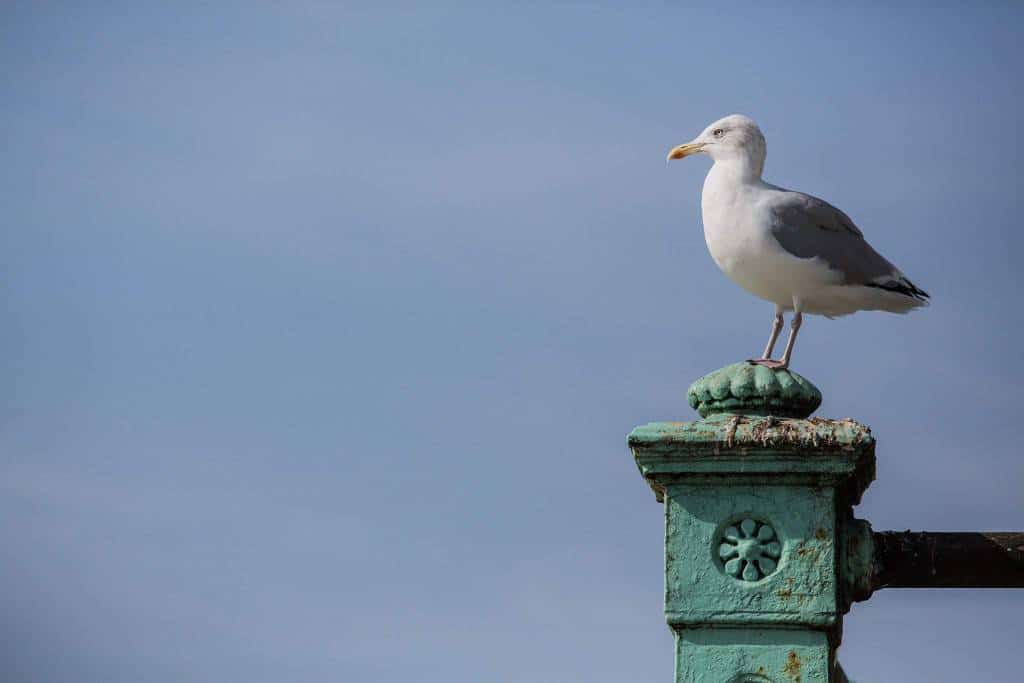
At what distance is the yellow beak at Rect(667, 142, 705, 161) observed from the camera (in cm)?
663

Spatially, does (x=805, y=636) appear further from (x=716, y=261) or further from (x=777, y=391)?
(x=716, y=261)

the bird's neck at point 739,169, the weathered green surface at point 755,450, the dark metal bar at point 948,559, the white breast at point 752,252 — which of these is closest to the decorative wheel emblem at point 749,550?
the weathered green surface at point 755,450

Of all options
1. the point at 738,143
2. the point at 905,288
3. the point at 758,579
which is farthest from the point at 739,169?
the point at 758,579

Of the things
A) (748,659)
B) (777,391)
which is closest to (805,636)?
(748,659)

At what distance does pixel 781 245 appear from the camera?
229 inches

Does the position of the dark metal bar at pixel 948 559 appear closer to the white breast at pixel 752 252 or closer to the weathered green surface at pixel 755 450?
the weathered green surface at pixel 755 450

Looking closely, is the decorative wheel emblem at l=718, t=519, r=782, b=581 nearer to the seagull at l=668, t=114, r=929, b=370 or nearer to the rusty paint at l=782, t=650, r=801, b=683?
the rusty paint at l=782, t=650, r=801, b=683

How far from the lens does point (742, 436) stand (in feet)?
12.0

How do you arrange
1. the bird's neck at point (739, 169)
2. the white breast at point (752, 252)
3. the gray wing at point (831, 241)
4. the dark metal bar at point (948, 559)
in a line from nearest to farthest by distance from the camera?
the dark metal bar at point (948, 559)
the white breast at point (752, 252)
the gray wing at point (831, 241)
the bird's neck at point (739, 169)

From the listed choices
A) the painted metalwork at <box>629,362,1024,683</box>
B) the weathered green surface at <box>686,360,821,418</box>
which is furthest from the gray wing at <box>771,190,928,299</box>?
the painted metalwork at <box>629,362,1024,683</box>

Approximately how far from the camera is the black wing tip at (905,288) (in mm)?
6426

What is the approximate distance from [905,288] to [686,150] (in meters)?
1.17

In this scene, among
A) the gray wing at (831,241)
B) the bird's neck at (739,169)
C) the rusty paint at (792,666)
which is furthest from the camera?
the bird's neck at (739,169)

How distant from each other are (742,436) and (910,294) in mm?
3165
